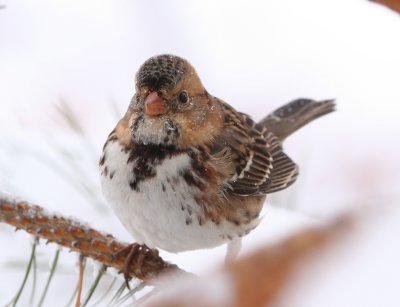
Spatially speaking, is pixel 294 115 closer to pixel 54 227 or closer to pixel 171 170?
pixel 171 170

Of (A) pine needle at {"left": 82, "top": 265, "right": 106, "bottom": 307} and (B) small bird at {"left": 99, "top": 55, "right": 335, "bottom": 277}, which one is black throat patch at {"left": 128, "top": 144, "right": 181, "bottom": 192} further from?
(A) pine needle at {"left": 82, "top": 265, "right": 106, "bottom": 307}

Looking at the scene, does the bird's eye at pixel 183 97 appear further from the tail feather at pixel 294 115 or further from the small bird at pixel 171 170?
the tail feather at pixel 294 115

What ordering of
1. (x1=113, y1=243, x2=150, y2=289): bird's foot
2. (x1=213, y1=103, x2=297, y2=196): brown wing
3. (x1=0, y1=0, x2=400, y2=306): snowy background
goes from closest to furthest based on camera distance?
1. (x1=113, y1=243, x2=150, y2=289): bird's foot
2. (x1=213, y1=103, x2=297, y2=196): brown wing
3. (x1=0, y1=0, x2=400, y2=306): snowy background

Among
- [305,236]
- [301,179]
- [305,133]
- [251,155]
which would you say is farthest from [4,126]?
[305,236]

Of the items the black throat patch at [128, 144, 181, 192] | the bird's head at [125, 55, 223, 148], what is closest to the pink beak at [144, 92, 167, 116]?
the bird's head at [125, 55, 223, 148]

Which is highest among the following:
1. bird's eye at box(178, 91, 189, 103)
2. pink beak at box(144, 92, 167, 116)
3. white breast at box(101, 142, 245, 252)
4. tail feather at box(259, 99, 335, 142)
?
tail feather at box(259, 99, 335, 142)

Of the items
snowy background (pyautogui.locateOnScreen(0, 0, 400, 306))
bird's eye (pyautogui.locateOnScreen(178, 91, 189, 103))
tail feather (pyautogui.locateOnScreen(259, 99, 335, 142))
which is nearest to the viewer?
bird's eye (pyautogui.locateOnScreen(178, 91, 189, 103))

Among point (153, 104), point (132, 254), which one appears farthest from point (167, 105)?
point (132, 254)
